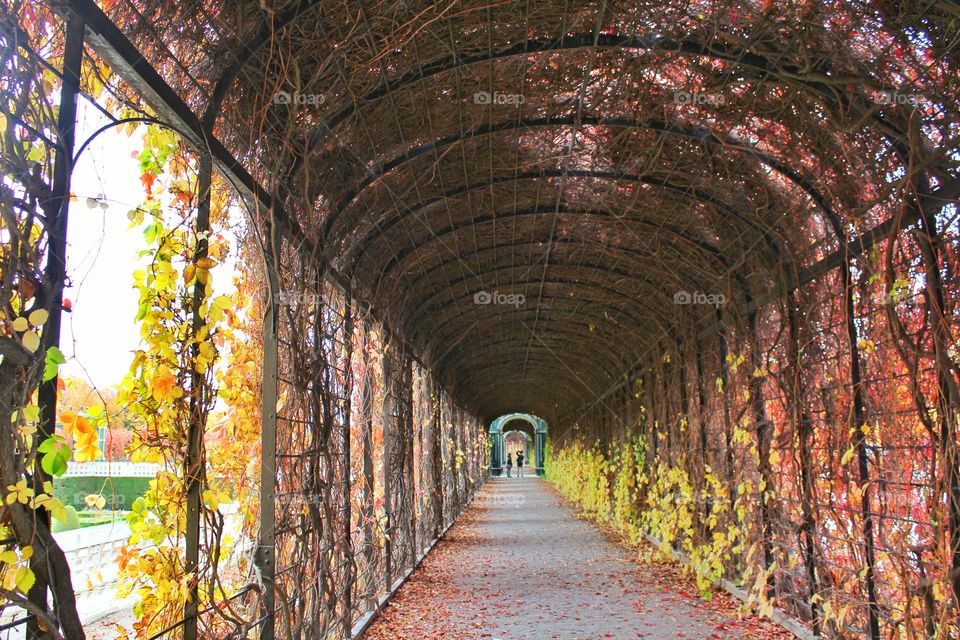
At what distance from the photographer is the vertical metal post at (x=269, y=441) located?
383 centimetres

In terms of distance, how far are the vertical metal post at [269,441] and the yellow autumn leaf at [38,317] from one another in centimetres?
200

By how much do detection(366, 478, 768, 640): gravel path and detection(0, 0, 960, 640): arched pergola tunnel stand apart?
50 centimetres

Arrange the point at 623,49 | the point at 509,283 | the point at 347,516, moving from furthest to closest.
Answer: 1. the point at 509,283
2. the point at 347,516
3. the point at 623,49

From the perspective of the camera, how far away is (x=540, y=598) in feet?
25.0

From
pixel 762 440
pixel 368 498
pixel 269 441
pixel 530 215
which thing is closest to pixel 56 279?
pixel 269 441

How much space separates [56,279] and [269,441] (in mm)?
2175

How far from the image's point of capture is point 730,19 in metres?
4.06

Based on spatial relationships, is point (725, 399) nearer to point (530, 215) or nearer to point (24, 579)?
point (530, 215)

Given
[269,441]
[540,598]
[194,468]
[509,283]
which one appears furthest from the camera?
[509,283]

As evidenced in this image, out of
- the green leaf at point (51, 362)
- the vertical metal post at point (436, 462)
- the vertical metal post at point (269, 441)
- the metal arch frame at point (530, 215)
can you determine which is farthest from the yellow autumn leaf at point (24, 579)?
the vertical metal post at point (436, 462)

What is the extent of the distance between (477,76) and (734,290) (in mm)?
3661

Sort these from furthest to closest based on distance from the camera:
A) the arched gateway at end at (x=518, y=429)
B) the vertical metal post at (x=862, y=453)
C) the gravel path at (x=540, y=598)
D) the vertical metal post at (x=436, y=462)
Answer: the arched gateway at end at (x=518, y=429)
the vertical metal post at (x=436, y=462)
the gravel path at (x=540, y=598)
the vertical metal post at (x=862, y=453)

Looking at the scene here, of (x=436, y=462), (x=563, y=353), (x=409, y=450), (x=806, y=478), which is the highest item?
(x=563, y=353)

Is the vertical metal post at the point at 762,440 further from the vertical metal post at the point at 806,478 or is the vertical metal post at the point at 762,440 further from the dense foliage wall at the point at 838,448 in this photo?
the vertical metal post at the point at 806,478
